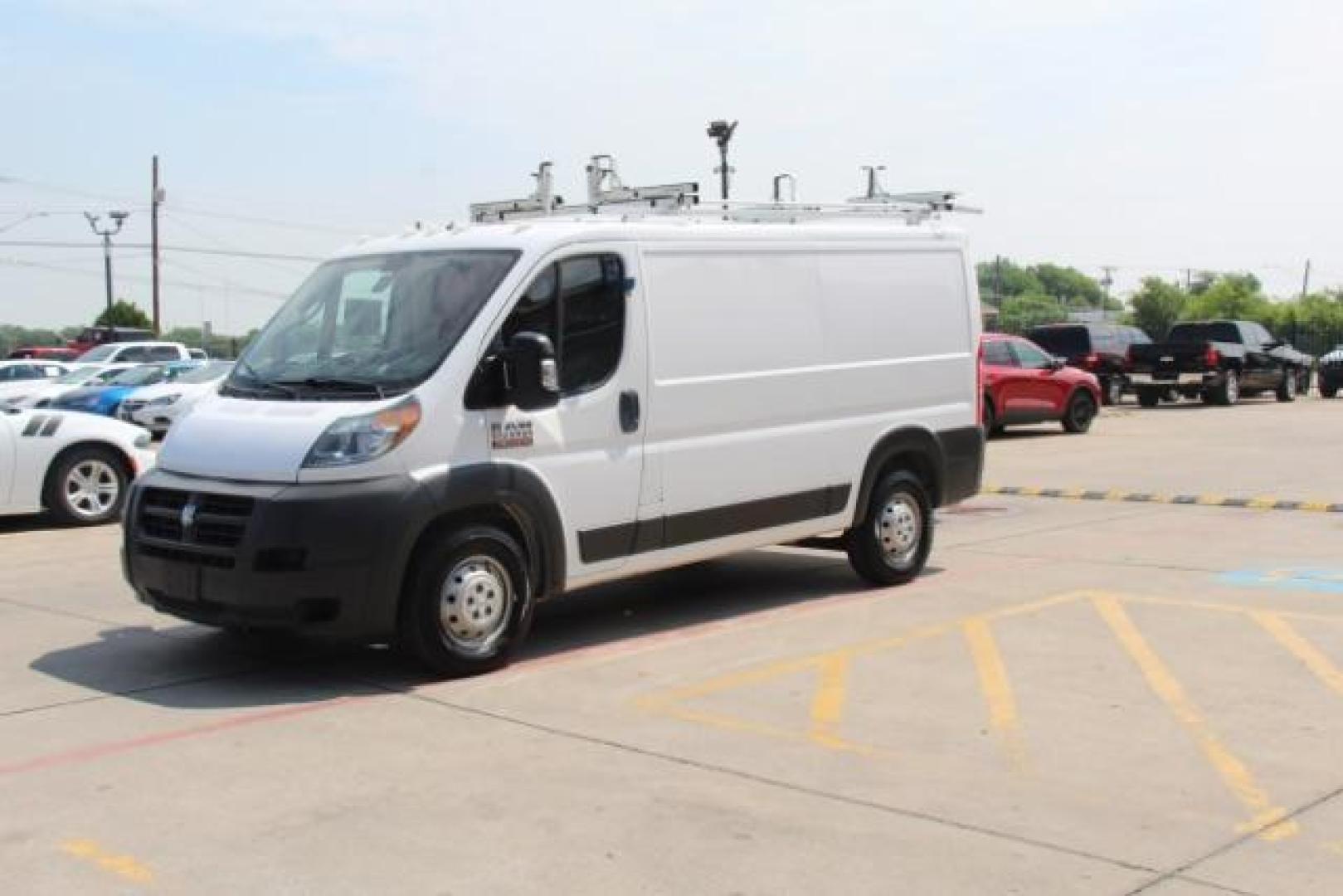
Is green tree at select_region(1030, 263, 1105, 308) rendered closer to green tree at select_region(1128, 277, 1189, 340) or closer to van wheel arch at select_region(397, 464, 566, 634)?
green tree at select_region(1128, 277, 1189, 340)

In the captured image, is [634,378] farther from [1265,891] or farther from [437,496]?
[1265,891]

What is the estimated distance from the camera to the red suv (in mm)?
22688

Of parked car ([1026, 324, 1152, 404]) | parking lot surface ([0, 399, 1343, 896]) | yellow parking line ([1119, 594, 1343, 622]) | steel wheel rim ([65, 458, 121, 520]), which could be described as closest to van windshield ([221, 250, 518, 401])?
parking lot surface ([0, 399, 1343, 896])

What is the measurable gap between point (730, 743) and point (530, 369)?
2142 millimetres

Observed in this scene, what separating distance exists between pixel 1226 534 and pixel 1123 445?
9.73 meters

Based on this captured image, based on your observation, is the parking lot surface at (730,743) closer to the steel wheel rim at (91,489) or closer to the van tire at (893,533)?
the van tire at (893,533)

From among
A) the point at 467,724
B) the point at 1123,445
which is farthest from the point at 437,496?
the point at 1123,445

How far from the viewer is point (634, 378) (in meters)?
7.80

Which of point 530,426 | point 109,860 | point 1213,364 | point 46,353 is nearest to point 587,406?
point 530,426

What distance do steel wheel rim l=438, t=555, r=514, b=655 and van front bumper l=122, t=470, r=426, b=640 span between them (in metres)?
0.30

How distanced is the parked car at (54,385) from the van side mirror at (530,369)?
→ 20821mm

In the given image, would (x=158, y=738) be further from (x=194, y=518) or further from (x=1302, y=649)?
(x=1302, y=649)

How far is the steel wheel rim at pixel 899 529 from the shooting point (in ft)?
31.1

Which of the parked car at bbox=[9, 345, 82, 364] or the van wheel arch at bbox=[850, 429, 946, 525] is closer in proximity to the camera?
the van wheel arch at bbox=[850, 429, 946, 525]
